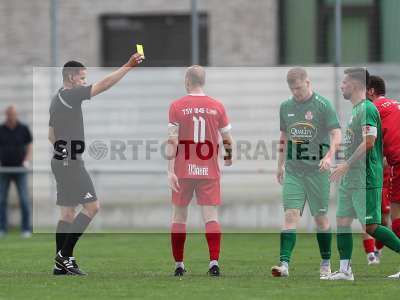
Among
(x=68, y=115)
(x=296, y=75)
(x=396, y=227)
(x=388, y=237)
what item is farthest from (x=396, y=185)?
(x=68, y=115)

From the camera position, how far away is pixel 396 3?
21.5 m

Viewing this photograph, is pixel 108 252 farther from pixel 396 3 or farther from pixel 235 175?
pixel 396 3

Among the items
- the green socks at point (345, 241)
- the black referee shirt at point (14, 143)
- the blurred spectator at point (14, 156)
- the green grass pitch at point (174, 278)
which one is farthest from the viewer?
the black referee shirt at point (14, 143)

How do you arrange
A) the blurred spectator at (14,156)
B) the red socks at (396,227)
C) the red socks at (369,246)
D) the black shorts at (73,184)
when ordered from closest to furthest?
the black shorts at (73,184) → the red socks at (396,227) → the red socks at (369,246) → the blurred spectator at (14,156)

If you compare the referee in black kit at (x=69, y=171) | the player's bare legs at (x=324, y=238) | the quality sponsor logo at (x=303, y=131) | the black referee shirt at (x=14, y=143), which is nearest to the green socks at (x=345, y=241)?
the player's bare legs at (x=324, y=238)

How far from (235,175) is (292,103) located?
990 cm

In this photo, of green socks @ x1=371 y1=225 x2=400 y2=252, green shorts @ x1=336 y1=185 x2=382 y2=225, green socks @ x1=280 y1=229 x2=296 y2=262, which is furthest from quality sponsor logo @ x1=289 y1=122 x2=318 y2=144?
green socks @ x1=371 y1=225 x2=400 y2=252

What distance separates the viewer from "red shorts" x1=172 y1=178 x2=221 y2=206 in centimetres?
1170

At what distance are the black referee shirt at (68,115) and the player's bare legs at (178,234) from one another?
1.33 meters

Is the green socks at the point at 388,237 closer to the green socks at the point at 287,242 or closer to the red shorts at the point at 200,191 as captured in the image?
the green socks at the point at 287,242

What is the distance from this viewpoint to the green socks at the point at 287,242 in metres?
11.5

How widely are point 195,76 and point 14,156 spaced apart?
9.69m

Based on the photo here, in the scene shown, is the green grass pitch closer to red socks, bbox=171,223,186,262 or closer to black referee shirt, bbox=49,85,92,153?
red socks, bbox=171,223,186,262

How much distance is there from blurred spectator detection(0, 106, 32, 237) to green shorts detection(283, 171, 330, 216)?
9.28m
